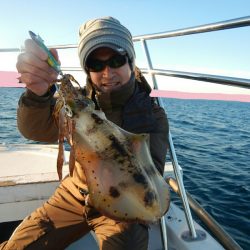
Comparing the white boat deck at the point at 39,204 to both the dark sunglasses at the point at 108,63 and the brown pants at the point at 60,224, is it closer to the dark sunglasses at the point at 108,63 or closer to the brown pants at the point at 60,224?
the brown pants at the point at 60,224

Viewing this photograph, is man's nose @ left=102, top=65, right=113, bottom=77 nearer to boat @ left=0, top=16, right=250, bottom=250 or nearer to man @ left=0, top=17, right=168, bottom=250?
man @ left=0, top=17, right=168, bottom=250

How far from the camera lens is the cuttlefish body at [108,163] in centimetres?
160

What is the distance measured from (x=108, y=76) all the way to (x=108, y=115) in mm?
284

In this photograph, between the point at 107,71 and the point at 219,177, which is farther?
the point at 219,177

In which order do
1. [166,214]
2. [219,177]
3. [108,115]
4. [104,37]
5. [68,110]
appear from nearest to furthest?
[68,110] < [104,37] < [108,115] < [166,214] < [219,177]

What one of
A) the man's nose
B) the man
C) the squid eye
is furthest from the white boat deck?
the squid eye

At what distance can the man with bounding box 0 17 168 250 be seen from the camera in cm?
214

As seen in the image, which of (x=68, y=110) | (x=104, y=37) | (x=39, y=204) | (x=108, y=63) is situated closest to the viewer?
(x=68, y=110)

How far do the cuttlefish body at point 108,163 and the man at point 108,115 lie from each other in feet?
1.51

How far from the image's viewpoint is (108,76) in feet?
A: 7.82

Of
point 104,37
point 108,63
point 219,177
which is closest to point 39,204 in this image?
point 108,63

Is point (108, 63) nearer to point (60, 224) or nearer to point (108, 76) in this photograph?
point (108, 76)

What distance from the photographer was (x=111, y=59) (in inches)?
90.0

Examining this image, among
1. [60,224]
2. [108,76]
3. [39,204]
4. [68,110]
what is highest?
[108,76]
